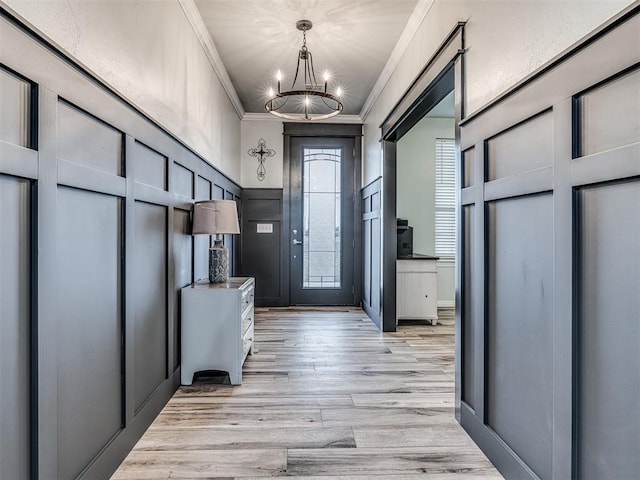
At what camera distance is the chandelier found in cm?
326

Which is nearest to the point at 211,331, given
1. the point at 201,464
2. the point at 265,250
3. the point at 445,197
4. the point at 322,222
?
the point at 201,464

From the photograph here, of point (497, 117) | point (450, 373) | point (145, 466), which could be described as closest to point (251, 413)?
point (145, 466)

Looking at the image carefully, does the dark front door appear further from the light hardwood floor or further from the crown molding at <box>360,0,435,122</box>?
the light hardwood floor

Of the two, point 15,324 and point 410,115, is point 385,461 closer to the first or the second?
point 15,324

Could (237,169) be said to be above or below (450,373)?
above

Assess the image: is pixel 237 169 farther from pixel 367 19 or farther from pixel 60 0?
pixel 60 0

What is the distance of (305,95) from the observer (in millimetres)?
3445

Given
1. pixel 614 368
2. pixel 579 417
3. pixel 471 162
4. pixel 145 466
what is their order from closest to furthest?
1. pixel 614 368
2. pixel 579 417
3. pixel 145 466
4. pixel 471 162

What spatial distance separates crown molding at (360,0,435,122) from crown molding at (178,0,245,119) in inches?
66.4

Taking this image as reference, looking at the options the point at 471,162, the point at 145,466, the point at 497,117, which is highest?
the point at 497,117

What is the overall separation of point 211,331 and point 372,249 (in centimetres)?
282

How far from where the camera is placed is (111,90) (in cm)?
Result: 174

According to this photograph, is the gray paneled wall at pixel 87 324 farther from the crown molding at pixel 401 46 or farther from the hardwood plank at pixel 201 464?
the crown molding at pixel 401 46

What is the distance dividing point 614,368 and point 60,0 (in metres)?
2.16
